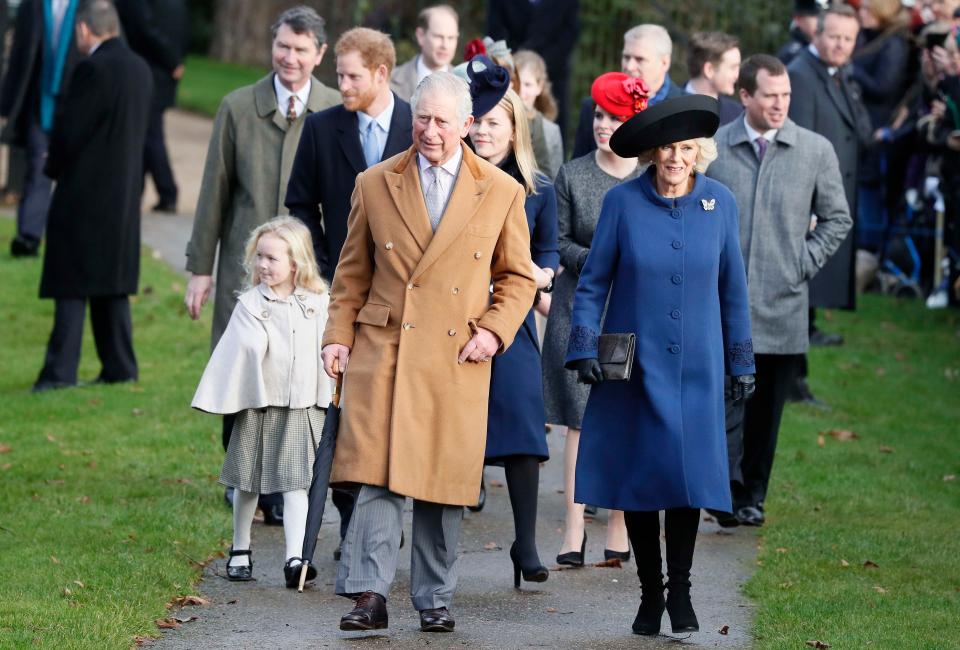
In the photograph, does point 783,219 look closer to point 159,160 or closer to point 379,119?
point 379,119

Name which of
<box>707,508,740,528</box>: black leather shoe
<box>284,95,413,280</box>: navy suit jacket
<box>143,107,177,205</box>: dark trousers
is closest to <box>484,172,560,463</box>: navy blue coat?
<box>284,95,413,280</box>: navy suit jacket

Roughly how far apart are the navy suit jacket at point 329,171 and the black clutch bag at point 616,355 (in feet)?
6.02

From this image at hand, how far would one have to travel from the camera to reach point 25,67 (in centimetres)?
1521

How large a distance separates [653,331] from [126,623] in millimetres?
2255

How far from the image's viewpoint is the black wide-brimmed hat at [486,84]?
7391mm

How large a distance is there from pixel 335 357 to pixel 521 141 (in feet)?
5.10

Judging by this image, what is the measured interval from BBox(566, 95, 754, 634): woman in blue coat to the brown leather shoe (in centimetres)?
89

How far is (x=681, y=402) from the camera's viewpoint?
6586 millimetres

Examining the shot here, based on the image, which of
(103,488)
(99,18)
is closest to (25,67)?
(99,18)

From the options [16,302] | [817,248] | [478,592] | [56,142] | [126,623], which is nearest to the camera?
[126,623]

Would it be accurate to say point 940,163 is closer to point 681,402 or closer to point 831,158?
point 831,158

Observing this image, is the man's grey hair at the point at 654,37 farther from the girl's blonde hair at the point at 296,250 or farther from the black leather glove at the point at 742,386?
the black leather glove at the point at 742,386

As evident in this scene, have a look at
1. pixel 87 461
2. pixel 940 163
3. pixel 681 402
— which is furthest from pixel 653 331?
pixel 940 163

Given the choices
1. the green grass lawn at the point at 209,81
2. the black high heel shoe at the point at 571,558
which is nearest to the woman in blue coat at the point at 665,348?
the black high heel shoe at the point at 571,558
